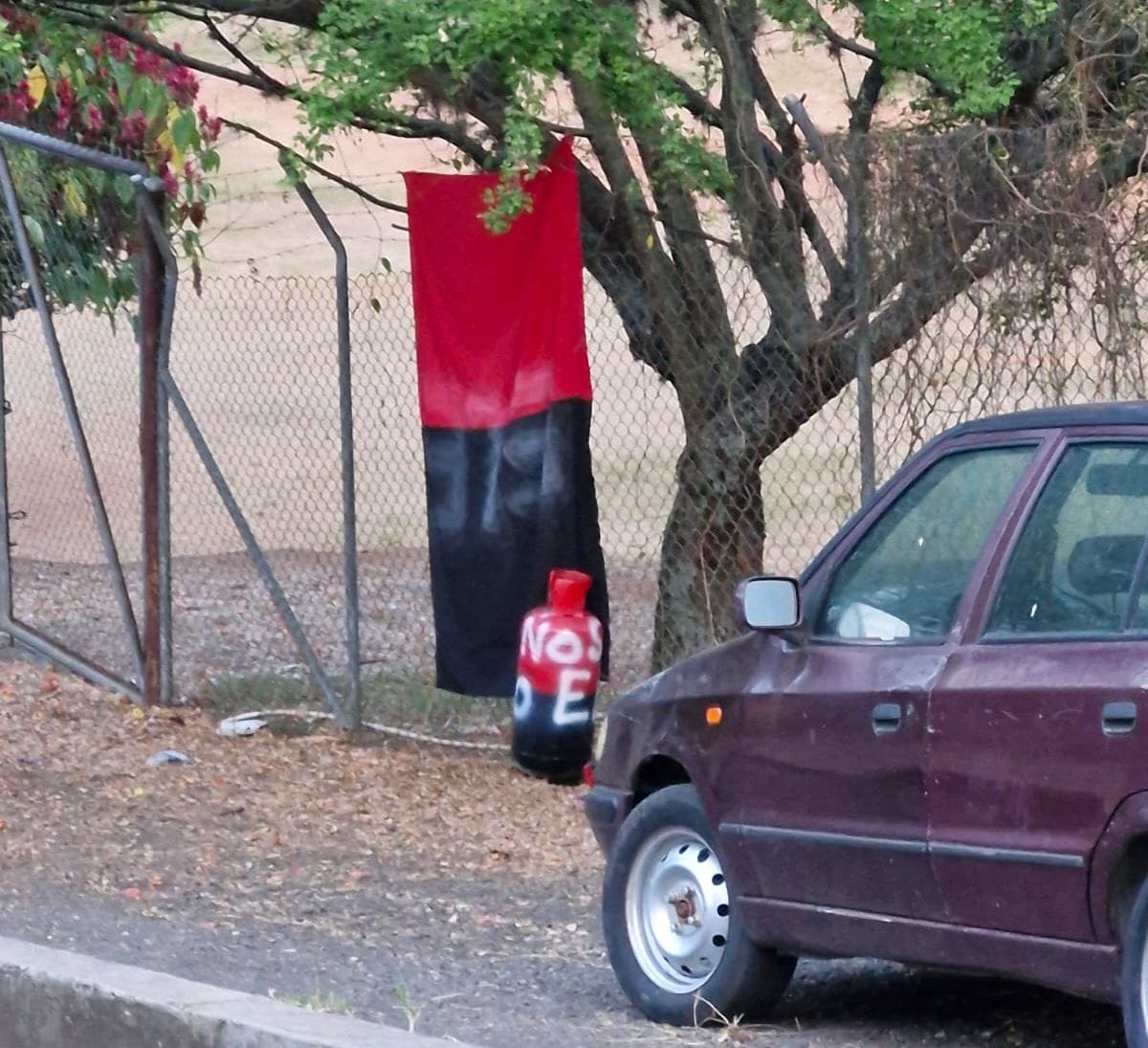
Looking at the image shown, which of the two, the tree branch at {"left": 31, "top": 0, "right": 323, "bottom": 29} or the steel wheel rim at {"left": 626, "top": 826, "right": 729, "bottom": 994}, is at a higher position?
the tree branch at {"left": 31, "top": 0, "right": 323, "bottom": 29}

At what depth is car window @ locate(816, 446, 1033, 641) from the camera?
487 cm

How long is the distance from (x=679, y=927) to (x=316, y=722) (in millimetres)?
4265

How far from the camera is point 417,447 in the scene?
996 inches

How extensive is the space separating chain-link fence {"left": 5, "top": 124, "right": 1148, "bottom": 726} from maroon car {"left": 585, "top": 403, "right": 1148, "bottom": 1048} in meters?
1.83

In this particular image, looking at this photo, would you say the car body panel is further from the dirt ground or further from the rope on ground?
the rope on ground

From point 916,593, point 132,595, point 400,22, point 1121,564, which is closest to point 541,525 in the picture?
point 400,22

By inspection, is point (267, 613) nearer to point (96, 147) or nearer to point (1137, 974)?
point (96, 147)

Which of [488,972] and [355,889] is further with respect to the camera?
[355,889]

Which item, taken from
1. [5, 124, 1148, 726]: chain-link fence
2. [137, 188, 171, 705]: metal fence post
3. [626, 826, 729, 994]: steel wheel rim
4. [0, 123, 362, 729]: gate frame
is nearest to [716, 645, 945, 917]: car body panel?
[626, 826, 729, 994]: steel wheel rim

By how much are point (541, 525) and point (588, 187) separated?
5.31ft

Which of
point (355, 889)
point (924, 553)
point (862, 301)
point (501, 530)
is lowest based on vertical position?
point (355, 889)

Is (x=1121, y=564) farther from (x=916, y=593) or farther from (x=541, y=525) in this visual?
(x=541, y=525)

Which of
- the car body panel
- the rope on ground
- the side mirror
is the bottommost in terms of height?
the rope on ground

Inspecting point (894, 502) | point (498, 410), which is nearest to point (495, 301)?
point (498, 410)
